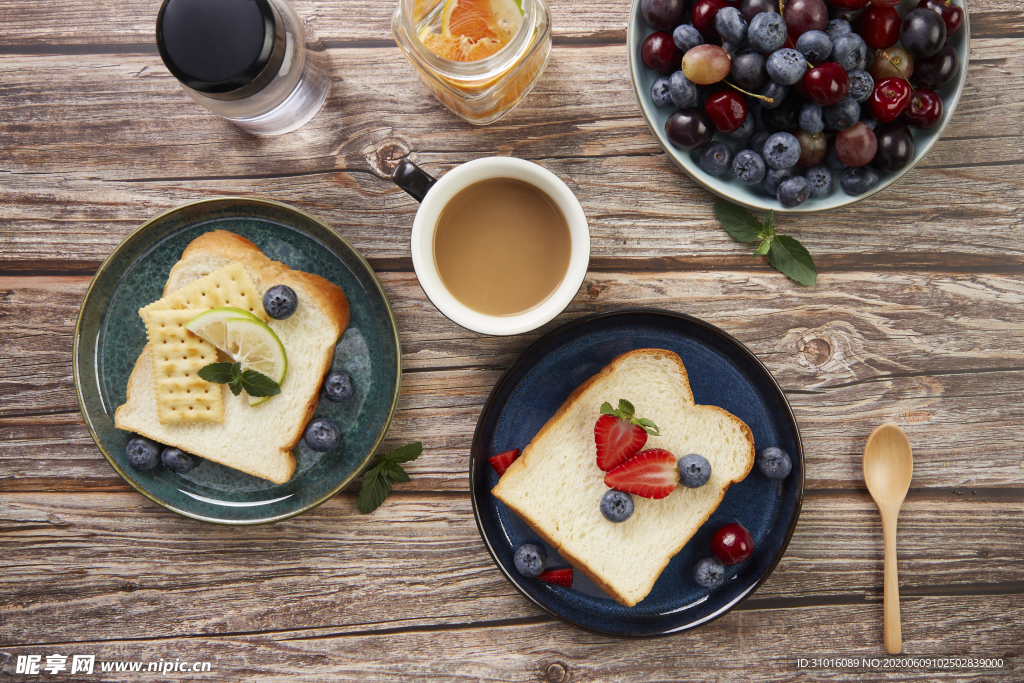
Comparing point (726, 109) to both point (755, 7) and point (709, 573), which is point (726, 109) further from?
point (709, 573)

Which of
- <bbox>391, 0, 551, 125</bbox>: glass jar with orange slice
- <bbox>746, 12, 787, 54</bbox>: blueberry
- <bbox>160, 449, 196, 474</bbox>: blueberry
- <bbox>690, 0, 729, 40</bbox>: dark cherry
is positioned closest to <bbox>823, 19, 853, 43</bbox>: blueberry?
<bbox>746, 12, 787, 54</bbox>: blueberry

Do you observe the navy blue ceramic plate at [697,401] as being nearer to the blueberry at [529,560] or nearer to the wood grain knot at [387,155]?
the blueberry at [529,560]

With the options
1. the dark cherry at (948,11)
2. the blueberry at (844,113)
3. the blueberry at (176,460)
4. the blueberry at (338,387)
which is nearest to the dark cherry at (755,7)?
the blueberry at (844,113)

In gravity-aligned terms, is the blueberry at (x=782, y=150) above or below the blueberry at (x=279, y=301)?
above

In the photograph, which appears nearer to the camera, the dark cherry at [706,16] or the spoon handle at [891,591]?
the dark cherry at [706,16]

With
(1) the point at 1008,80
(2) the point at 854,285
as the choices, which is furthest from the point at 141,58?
(1) the point at 1008,80

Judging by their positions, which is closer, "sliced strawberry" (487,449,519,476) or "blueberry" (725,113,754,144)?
"blueberry" (725,113,754,144)

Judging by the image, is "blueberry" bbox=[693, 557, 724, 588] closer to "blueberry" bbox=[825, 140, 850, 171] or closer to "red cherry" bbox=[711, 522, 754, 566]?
"red cherry" bbox=[711, 522, 754, 566]
